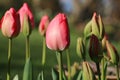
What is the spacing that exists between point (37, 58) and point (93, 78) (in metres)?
6.61

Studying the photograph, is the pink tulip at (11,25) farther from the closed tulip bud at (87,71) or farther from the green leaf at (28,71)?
the closed tulip bud at (87,71)

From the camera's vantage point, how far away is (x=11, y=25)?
60.0 inches

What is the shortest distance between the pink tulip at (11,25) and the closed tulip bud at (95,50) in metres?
0.21

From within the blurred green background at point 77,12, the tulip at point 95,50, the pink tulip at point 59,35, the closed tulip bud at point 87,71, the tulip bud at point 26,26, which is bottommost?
the closed tulip bud at point 87,71

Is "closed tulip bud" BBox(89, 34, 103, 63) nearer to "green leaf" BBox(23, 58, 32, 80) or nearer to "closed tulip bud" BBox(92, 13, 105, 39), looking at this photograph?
"closed tulip bud" BBox(92, 13, 105, 39)

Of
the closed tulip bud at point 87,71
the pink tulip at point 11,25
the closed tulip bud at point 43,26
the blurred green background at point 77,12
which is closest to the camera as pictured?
the closed tulip bud at point 87,71

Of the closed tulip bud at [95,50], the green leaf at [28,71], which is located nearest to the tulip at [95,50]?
the closed tulip bud at [95,50]

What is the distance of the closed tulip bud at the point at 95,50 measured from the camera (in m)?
1.47

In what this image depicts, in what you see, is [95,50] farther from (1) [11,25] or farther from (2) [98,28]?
(1) [11,25]

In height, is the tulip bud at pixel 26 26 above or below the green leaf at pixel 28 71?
above

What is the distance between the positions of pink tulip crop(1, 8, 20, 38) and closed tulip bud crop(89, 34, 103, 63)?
0.21m

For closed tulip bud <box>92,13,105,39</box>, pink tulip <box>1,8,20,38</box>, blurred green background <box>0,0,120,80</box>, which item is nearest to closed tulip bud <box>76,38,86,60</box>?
closed tulip bud <box>92,13,105,39</box>

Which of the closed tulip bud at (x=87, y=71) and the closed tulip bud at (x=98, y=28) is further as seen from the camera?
the closed tulip bud at (x=98, y=28)

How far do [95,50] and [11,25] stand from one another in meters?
0.24
